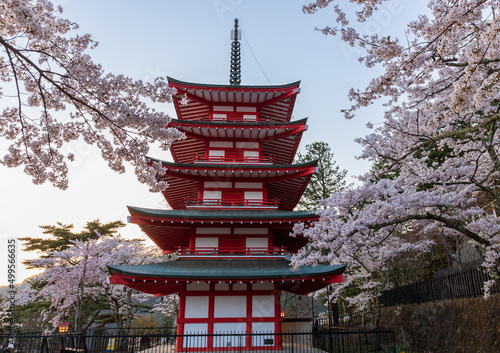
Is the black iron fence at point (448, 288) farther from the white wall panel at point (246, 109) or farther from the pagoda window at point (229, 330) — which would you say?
the white wall panel at point (246, 109)

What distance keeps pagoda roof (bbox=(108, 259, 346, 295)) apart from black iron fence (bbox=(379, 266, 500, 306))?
176 inches

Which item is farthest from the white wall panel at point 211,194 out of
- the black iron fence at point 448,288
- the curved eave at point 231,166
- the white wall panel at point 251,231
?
the black iron fence at point 448,288

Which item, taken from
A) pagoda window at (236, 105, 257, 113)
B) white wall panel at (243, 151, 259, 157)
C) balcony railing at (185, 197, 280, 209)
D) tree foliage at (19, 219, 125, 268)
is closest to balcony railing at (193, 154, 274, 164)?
white wall panel at (243, 151, 259, 157)

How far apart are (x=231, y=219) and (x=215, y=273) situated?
103 inches

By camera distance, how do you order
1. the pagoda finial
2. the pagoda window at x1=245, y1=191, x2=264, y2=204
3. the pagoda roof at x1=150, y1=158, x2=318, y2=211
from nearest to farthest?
the pagoda roof at x1=150, y1=158, x2=318, y2=211, the pagoda window at x1=245, y1=191, x2=264, y2=204, the pagoda finial

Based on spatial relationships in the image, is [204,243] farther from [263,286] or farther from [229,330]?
[229,330]

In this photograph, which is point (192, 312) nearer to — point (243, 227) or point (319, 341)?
point (243, 227)

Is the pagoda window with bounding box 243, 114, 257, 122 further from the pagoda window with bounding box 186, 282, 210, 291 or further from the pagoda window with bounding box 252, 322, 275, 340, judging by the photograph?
the pagoda window with bounding box 252, 322, 275, 340

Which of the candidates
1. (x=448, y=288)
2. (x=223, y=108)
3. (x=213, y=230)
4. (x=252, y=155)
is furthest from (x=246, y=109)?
(x=448, y=288)

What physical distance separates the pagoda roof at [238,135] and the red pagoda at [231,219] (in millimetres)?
56

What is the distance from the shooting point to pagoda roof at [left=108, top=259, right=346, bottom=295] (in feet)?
44.2

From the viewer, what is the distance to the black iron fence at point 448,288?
11703 mm

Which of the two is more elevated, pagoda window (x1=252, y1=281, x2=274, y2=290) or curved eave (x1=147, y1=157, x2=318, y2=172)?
curved eave (x1=147, y1=157, x2=318, y2=172)

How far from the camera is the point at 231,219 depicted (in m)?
15.3
